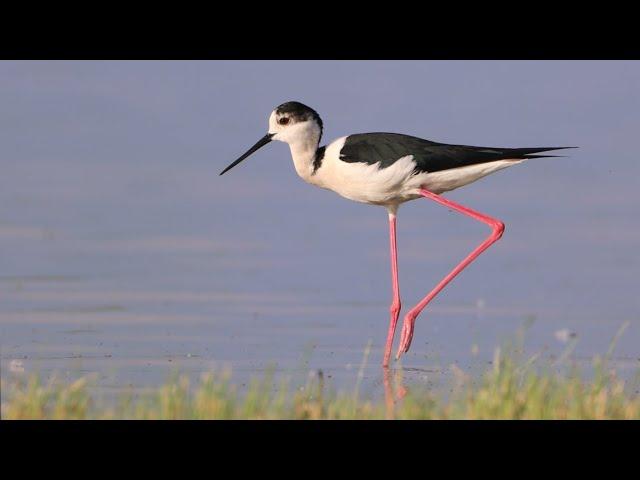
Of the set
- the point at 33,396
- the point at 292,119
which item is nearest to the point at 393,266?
the point at 292,119

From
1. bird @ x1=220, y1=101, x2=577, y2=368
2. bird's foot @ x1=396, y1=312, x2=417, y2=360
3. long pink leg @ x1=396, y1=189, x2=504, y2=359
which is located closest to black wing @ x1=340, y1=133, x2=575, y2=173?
bird @ x1=220, y1=101, x2=577, y2=368

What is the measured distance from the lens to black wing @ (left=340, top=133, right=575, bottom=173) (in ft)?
32.1

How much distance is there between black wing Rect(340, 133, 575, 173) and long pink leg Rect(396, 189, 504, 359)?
387 mm

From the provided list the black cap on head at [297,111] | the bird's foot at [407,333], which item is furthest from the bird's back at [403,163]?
the bird's foot at [407,333]

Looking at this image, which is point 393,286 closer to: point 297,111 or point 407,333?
point 407,333

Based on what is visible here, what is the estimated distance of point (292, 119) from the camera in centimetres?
1026

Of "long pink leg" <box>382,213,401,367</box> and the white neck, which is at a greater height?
the white neck

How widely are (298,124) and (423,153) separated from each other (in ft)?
4.24

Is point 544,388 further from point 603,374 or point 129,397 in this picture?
point 129,397

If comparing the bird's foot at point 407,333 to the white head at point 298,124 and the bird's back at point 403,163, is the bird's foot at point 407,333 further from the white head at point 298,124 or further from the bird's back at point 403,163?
the white head at point 298,124

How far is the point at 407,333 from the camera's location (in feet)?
33.7

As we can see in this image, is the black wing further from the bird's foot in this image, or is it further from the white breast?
the bird's foot

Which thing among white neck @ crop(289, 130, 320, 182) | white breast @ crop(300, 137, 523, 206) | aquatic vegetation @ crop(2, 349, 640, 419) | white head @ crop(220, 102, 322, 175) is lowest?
aquatic vegetation @ crop(2, 349, 640, 419)

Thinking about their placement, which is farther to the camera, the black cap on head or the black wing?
the black cap on head
